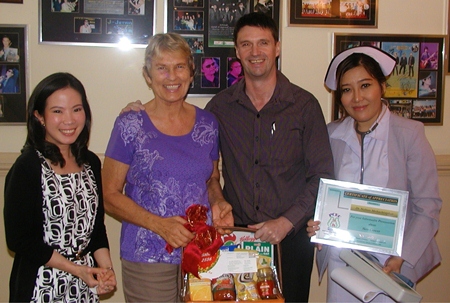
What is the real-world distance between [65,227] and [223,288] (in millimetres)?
687

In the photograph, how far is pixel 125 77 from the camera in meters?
2.82

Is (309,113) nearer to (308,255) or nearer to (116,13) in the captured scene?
(308,255)

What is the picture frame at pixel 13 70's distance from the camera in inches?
105

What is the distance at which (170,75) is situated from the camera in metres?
2.04

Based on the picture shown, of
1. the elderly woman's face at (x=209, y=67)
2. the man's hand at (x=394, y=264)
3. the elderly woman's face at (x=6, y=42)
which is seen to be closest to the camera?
the man's hand at (x=394, y=264)

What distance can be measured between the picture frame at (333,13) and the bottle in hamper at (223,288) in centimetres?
174

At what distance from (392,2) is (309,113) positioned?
1295 millimetres

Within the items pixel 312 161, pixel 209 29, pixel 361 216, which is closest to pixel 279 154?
pixel 312 161

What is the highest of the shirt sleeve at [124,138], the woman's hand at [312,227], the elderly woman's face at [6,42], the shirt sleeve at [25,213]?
the elderly woman's face at [6,42]

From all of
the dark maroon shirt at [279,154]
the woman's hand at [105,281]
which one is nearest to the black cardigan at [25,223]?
the woman's hand at [105,281]

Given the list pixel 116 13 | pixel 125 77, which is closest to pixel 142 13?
pixel 116 13

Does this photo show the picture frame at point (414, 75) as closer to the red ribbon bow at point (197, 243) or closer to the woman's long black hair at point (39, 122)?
the red ribbon bow at point (197, 243)

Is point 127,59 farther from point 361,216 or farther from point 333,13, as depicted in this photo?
point 361,216

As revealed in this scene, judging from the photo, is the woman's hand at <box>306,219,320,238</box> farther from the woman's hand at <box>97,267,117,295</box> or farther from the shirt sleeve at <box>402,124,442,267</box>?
the woman's hand at <box>97,267,117,295</box>
